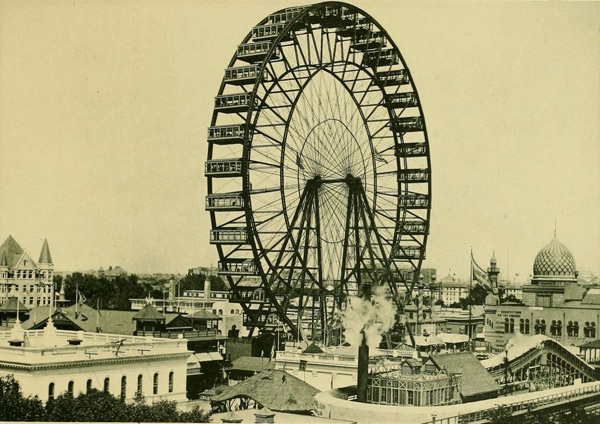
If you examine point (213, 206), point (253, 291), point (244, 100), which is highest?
point (244, 100)

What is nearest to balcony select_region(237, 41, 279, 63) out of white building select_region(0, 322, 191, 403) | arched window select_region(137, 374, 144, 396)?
Result: white building select_region(0, 322, 191, 403)

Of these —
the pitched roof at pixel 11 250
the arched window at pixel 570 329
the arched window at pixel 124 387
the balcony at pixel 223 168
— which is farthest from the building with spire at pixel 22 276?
the arched window at pixel 124 387

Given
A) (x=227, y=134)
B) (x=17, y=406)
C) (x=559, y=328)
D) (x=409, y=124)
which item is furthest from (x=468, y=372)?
(x=559, y=328)

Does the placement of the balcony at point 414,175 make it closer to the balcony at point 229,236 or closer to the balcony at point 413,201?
the balcony at point 413,201

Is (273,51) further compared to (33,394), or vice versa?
(273,51)

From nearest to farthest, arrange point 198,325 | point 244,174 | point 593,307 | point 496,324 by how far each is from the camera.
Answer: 1. point 244,174
2. point 198,325
3. point 593,307
4. point 496,324

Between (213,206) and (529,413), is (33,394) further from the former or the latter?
(529,413)

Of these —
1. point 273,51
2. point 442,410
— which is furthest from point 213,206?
point 442,410
